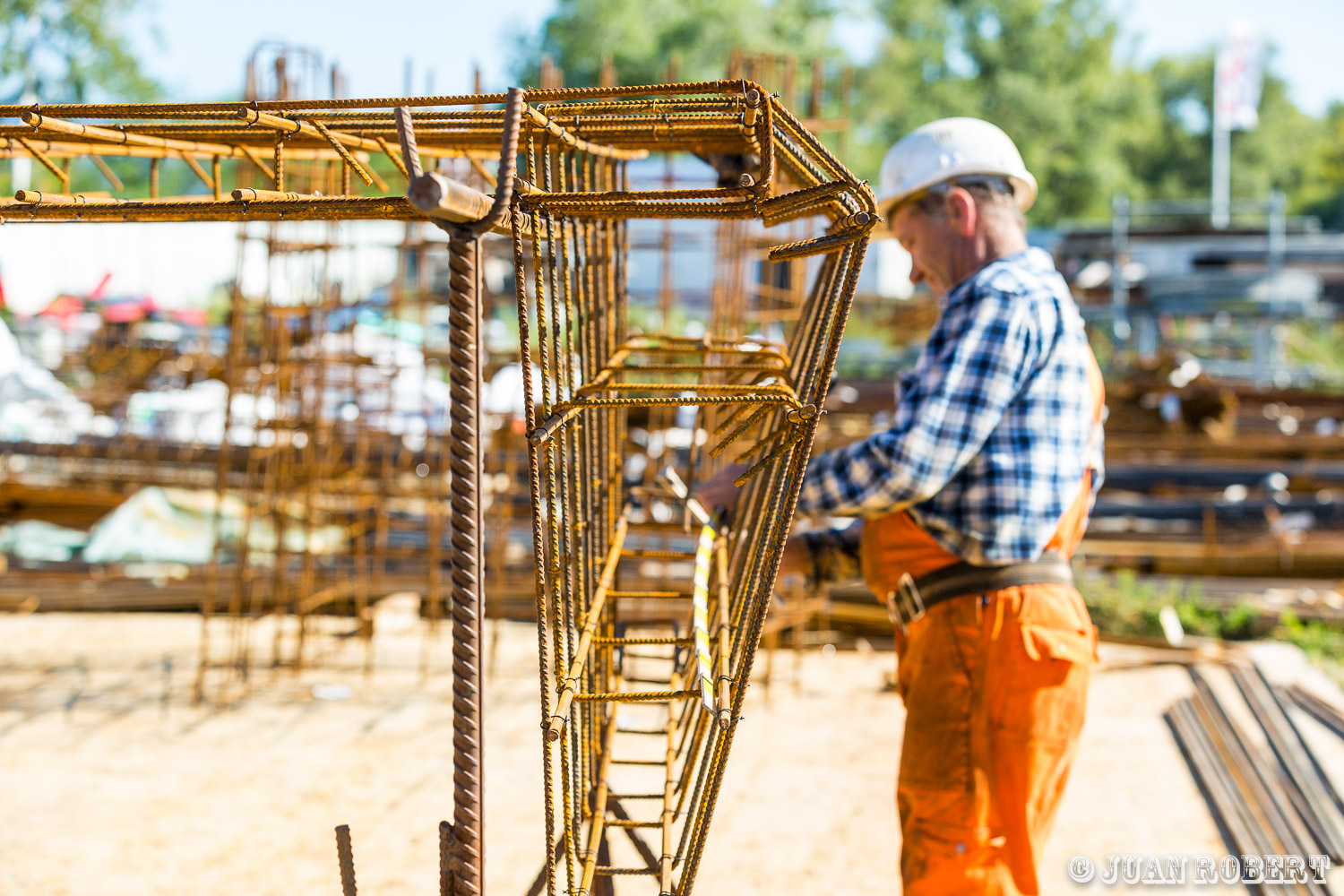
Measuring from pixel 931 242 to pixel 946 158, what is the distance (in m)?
0.20

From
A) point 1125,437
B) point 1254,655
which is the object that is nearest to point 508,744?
point 1254,655

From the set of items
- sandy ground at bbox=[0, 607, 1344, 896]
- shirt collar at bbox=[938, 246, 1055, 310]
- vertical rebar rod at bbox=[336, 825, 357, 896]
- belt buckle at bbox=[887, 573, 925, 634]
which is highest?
shirt collar at bbox=[938, 246, 1055, 310]

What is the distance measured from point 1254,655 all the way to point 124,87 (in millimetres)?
36686

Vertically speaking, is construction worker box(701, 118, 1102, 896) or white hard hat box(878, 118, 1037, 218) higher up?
white hard hat box(878, 118, 1037, 218)

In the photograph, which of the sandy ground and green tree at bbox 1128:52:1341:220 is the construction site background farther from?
green tree at bbox 1128:52:1341:220

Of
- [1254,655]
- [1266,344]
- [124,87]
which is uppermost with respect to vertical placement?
[124,87]

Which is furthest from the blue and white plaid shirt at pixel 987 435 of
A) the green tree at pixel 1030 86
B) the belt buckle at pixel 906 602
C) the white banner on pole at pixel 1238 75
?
the green tree at pixel 1030 86

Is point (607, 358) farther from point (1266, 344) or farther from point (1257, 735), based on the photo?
point (1266, 344)

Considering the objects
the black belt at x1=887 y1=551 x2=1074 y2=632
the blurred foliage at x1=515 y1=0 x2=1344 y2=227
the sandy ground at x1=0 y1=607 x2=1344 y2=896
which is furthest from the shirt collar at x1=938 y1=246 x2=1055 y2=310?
the blurred foliage at x1=515 y1=0 x2=1344 y2=227

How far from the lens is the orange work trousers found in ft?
7.64

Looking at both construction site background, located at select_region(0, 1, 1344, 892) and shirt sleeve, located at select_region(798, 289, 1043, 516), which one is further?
construction site background, located at select_region(0, 1, 1344, 892)

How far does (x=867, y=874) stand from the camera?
156 inches

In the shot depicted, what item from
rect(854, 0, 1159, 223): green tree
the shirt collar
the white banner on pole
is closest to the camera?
the shirt collar

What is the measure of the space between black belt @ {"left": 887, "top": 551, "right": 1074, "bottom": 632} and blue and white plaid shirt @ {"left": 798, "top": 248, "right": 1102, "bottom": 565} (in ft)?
0.17
